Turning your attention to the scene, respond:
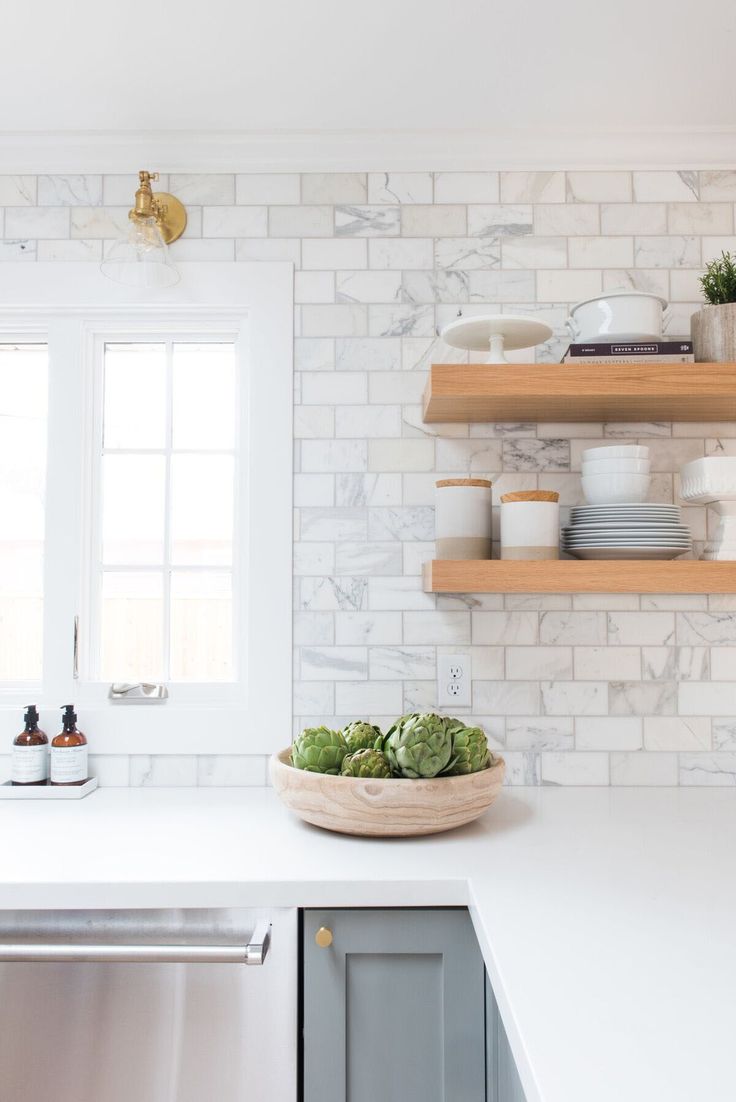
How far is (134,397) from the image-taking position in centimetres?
202

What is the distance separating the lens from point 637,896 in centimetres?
121

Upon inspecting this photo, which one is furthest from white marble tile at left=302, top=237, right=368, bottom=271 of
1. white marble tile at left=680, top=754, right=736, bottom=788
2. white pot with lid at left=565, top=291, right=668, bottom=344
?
white marble tile at left=680, top=754, right=736, bottom=788

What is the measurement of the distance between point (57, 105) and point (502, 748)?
1771 mm

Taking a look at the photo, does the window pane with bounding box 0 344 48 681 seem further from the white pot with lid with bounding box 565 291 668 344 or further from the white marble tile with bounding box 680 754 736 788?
the white marble tile with bounding box 680 754 736 788

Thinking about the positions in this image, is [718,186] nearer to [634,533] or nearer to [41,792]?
[634,533]

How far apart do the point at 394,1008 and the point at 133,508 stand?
126 centimetres

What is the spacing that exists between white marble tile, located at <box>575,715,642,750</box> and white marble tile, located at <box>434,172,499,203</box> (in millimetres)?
1273

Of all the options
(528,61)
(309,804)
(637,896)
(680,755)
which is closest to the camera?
(637,896)

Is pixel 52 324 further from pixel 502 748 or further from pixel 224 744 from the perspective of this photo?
pixel 502 748

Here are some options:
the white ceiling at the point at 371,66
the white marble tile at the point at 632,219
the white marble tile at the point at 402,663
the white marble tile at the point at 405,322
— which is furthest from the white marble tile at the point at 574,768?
the white ceiling at the point at 371,66

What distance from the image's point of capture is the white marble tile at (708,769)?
189cm

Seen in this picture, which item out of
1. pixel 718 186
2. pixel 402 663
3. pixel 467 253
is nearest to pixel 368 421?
pixel 467 253

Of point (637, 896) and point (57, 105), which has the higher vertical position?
point (57, 105)

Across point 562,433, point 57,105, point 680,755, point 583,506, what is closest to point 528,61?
point 562,433
